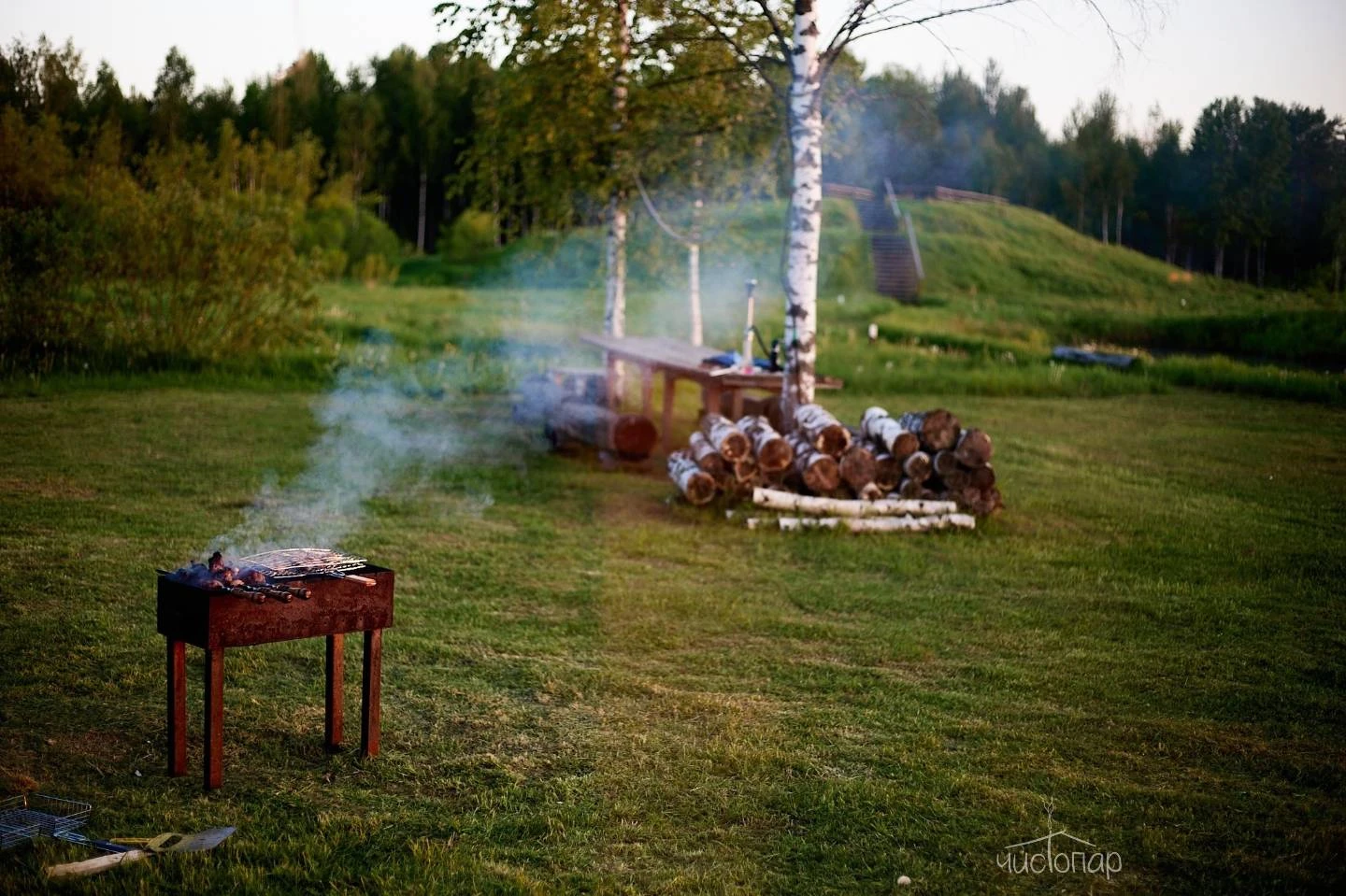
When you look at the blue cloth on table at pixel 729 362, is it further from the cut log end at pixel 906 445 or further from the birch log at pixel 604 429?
the cut log end at pixel 906 445

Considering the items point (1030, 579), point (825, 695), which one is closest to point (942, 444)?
point (1030, 579)

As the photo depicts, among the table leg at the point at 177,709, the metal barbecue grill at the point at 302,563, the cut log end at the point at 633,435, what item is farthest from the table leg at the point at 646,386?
the table leg at the point at 177,709

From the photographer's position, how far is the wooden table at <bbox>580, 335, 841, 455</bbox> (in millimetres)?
10289

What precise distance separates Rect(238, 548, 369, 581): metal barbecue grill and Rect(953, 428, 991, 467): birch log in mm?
5578

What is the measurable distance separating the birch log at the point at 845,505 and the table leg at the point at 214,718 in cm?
522

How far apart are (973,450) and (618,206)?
603 centimetres

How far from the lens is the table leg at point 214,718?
167 inches

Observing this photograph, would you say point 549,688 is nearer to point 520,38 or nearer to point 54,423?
point 54,423

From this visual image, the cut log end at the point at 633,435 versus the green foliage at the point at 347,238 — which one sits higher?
the green foliage at the point at 347,238

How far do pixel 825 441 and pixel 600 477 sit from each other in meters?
2.10

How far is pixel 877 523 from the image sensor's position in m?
8.84

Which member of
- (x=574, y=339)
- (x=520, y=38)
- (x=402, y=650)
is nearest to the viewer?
(x=402, y=650)

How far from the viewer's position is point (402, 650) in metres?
5.82

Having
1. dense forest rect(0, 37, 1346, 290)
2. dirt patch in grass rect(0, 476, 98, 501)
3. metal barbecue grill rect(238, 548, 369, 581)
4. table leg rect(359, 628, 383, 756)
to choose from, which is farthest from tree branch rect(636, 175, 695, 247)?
table leg rect(359, 628, 383, 756)
